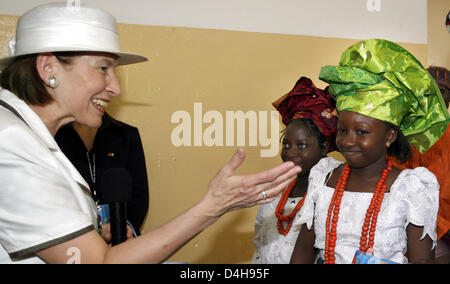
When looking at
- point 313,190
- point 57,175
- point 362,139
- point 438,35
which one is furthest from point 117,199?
point 438,35

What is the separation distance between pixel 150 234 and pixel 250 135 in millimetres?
1601

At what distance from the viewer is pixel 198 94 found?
242cm

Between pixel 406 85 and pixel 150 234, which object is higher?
pixel 406 85

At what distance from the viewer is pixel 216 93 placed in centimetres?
246

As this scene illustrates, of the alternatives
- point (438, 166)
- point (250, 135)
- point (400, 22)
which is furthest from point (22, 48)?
point (400, 22)

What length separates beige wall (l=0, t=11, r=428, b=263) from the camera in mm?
2336

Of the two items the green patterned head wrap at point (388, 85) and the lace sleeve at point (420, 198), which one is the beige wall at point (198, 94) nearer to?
the green patterned head wrap at point (388, 85)

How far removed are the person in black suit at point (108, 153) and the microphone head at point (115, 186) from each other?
1.71 ft

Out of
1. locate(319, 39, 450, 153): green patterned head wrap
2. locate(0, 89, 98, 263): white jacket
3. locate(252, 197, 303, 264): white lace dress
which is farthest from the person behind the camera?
locate(252, 197, 303, 264): white lace dress

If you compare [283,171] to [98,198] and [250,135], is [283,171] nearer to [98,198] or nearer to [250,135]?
[98,198]

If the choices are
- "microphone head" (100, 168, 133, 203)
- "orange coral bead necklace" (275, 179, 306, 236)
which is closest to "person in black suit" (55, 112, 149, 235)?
"microphone head" (100, 168, 133, 203)

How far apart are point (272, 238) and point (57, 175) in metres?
1.08

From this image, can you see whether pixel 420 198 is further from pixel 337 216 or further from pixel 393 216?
pixel 337 216

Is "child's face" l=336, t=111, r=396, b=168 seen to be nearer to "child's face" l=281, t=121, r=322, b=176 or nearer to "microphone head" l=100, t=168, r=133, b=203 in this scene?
"child's face" l=281, t=121, r=322, b=176
